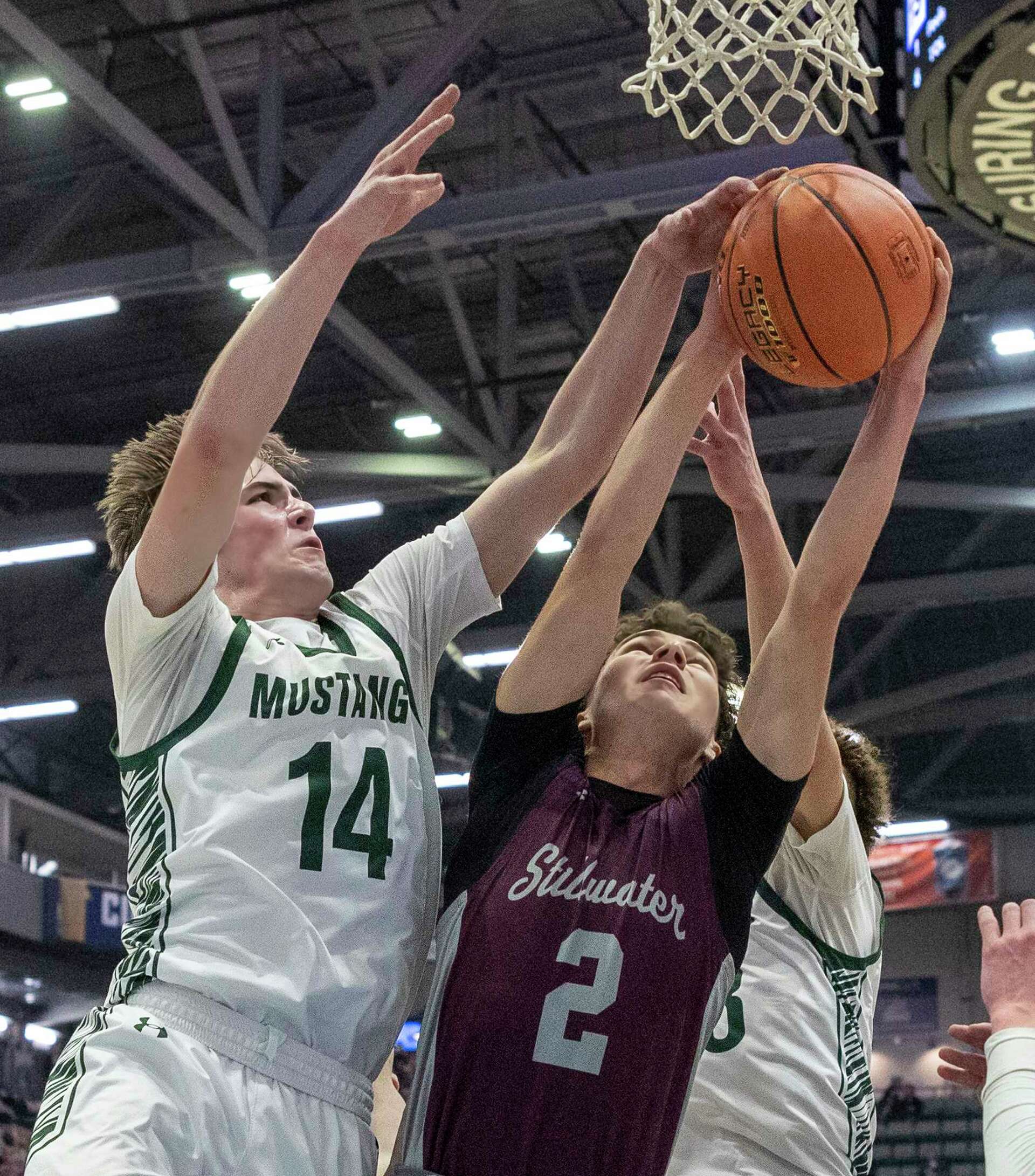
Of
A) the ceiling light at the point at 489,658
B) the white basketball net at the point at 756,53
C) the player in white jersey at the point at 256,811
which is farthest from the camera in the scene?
the ceiling light at the point at 489,658

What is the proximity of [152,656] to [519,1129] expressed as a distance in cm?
99

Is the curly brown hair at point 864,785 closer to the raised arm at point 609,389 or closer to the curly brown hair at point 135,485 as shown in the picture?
the raised arm at point 609,389

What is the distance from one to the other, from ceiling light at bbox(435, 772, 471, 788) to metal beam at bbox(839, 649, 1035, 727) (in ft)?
13.2

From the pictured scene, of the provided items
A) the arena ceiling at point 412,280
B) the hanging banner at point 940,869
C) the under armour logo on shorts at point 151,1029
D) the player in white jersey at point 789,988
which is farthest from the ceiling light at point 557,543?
the under armour logo on shorts at point 151,1029

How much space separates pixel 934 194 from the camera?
5754 millimetres

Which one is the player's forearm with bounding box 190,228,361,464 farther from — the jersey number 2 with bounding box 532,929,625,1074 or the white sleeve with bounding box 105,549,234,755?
the jersey number 2 with bounding box 532,929,625,1074

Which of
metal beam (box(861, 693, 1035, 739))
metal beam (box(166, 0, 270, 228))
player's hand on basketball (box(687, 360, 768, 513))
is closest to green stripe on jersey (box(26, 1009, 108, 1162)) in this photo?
player's hand on basketball (box(687, 360, 768, 513))

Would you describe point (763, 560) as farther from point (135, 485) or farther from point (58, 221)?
point (58, 221)

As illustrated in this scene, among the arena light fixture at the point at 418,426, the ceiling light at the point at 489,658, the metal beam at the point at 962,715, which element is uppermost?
the metal beam at the point at 962,715

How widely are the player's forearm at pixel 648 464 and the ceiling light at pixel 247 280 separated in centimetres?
659

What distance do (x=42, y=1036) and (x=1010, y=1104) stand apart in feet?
68.3

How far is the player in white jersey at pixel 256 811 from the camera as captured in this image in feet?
8.75

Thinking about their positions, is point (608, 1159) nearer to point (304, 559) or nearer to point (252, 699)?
point (252, 699)

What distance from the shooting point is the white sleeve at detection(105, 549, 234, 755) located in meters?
2.88
